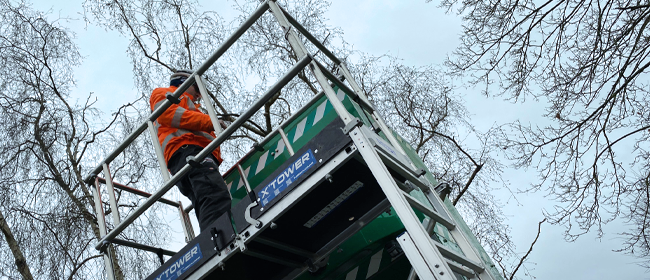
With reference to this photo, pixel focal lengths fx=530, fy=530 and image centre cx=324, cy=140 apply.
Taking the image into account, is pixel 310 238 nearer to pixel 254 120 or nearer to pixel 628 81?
pixel 628 81

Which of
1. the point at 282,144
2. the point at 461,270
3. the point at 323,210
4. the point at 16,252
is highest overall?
the point at 16,252

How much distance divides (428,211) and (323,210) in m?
0.71

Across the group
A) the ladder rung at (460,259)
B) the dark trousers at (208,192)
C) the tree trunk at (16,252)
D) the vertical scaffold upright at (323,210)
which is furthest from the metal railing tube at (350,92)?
the tree trunk at (16,252)

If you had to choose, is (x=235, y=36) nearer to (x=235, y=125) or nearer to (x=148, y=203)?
(x=235, y=125)

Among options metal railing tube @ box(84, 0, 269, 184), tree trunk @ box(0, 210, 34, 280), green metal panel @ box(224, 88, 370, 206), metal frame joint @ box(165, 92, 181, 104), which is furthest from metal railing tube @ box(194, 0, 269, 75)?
tree trunk @ box(0, 210, 34, 280)

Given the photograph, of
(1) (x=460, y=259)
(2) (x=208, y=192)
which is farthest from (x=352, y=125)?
(2) (x=208, y=192)

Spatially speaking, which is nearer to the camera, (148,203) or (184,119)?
(148,203)

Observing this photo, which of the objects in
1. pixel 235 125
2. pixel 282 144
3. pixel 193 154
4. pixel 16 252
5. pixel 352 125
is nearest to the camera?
pixel 352 125

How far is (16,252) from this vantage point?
6.96 metres

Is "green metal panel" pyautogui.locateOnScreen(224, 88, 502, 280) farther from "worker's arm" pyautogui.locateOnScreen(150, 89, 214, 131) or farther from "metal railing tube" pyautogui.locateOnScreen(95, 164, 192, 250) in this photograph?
"metal railing tube" pyautogui.locateOnScreen(95, 164, 192, 250)

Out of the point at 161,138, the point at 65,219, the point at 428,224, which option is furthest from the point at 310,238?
the point at 65,219

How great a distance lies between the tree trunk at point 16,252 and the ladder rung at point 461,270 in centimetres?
604

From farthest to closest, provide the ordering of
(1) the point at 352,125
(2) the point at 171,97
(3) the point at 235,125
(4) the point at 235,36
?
(2) the point at 171,97 < (4) the point at 235,36 < (3) the point at 235,125 < (1) the point at 352,125

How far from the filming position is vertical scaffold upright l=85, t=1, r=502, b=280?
2.96m
